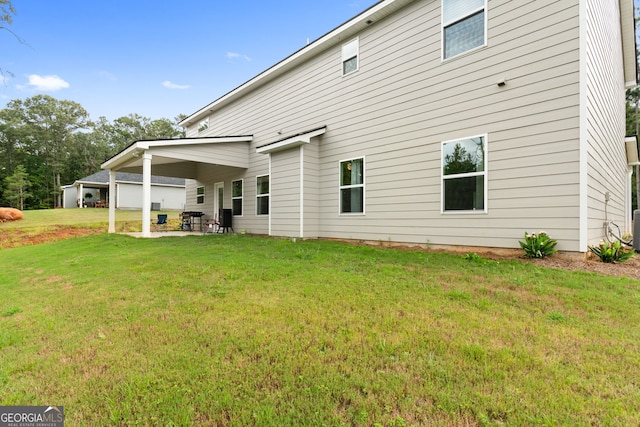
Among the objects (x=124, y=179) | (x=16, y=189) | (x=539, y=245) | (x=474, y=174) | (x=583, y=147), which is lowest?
(x=539, y=245)

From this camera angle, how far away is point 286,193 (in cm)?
950

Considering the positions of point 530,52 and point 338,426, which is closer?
point 338,426

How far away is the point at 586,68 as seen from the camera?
509 centimetres

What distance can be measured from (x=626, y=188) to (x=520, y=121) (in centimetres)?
954

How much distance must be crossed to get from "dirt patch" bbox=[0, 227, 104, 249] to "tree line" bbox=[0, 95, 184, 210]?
25294mm

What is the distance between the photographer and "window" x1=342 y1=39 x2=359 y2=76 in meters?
8.62

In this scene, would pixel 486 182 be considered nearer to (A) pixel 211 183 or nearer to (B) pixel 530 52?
(B) pixel 530 52

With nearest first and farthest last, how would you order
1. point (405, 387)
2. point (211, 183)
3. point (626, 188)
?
point (405, 387) < point (626, 188) < point (211, 183)

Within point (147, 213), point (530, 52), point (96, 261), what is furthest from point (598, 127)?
point (147, 213)

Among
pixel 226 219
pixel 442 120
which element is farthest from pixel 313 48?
pixel 226 219

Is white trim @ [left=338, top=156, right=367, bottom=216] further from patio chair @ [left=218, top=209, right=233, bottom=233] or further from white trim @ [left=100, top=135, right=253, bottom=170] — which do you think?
patio chair @ [left=218, top=209, right=233, bottom=233]

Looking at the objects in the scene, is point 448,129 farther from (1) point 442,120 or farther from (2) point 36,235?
(2) point 36,235

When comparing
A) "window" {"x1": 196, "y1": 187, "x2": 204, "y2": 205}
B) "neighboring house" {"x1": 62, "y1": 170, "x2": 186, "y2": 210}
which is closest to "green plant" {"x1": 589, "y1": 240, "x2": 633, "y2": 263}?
"window" {"x1": 196, "y1": 187, "x2": 204, "y2": 205}

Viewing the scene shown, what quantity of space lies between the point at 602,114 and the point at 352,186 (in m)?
5.77
